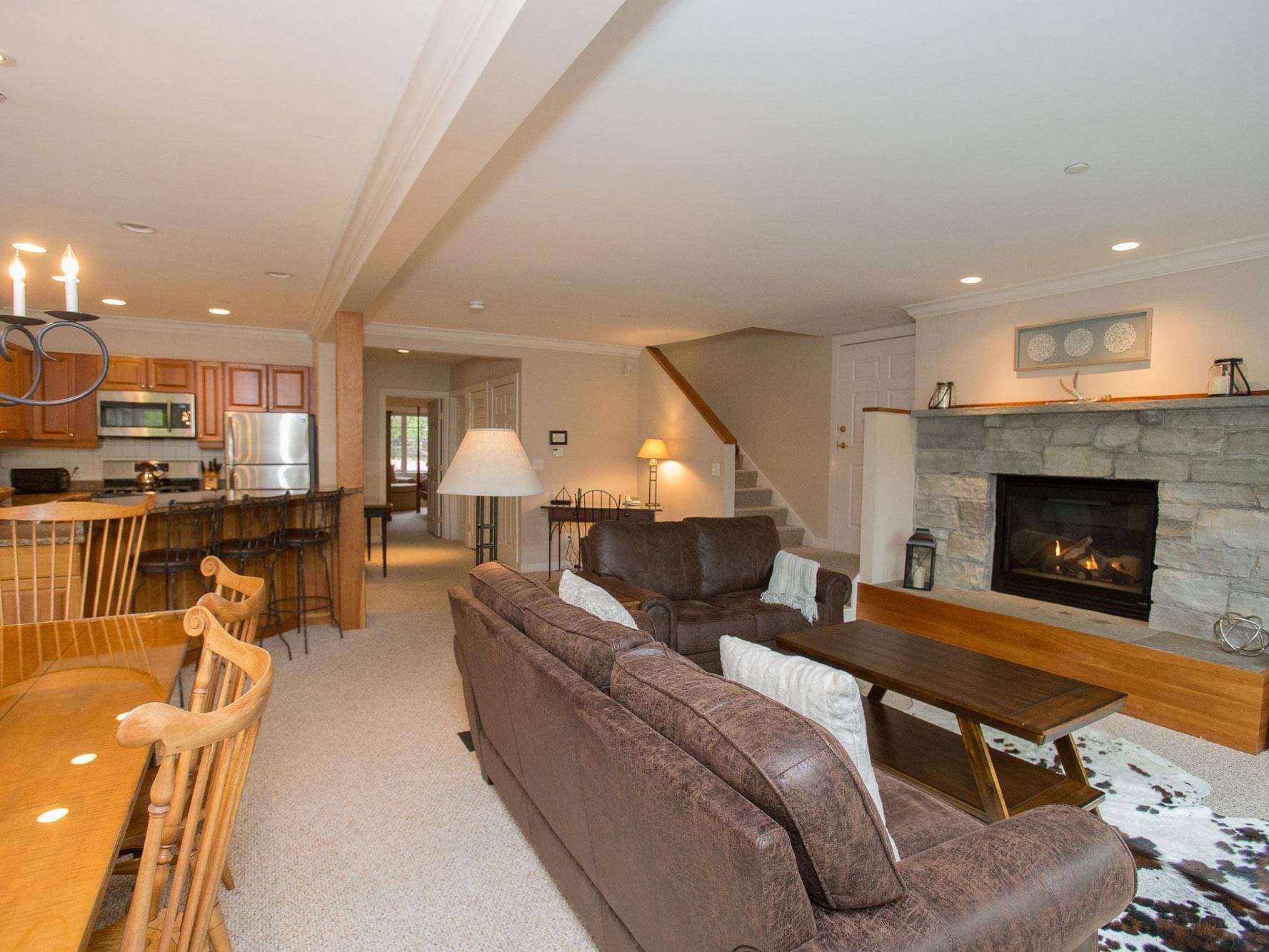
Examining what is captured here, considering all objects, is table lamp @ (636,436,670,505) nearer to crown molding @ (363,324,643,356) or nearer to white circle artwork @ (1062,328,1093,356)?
crown molding @ (363,324,643,356)

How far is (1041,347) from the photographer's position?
14.3 feet

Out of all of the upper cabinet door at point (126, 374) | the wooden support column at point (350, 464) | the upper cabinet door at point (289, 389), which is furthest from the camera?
the upper cabinet door at point (289, 389)

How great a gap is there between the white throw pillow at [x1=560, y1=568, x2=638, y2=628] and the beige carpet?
82cm

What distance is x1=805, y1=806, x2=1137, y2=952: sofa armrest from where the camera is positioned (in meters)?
1.09

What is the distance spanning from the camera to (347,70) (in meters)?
1.94

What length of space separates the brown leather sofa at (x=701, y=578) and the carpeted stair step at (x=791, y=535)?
7.89 feet

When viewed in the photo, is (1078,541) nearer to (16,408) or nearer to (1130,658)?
(1130,658)

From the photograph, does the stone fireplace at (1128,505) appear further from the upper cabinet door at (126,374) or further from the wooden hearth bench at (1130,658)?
the upper cabinet door at (126,374)

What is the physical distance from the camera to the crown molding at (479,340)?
614cm

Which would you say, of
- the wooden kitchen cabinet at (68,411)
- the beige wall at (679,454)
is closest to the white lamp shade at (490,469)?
the beige wall at (679,454)

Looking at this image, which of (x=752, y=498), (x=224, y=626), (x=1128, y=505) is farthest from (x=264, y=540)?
(x=1128, y=505)

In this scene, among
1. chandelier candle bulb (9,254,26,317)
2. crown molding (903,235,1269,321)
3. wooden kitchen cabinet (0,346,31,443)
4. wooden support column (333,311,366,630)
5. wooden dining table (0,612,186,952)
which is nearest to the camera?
wooden dining table (0,612,186,952)

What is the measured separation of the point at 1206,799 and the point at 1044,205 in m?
2.47

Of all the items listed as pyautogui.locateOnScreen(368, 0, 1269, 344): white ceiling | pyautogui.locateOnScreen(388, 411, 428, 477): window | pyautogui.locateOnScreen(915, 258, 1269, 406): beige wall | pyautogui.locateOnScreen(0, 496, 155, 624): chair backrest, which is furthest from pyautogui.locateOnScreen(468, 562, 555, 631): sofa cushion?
pyautogui.locateOnScreen(388, 411, 428, 477): window
